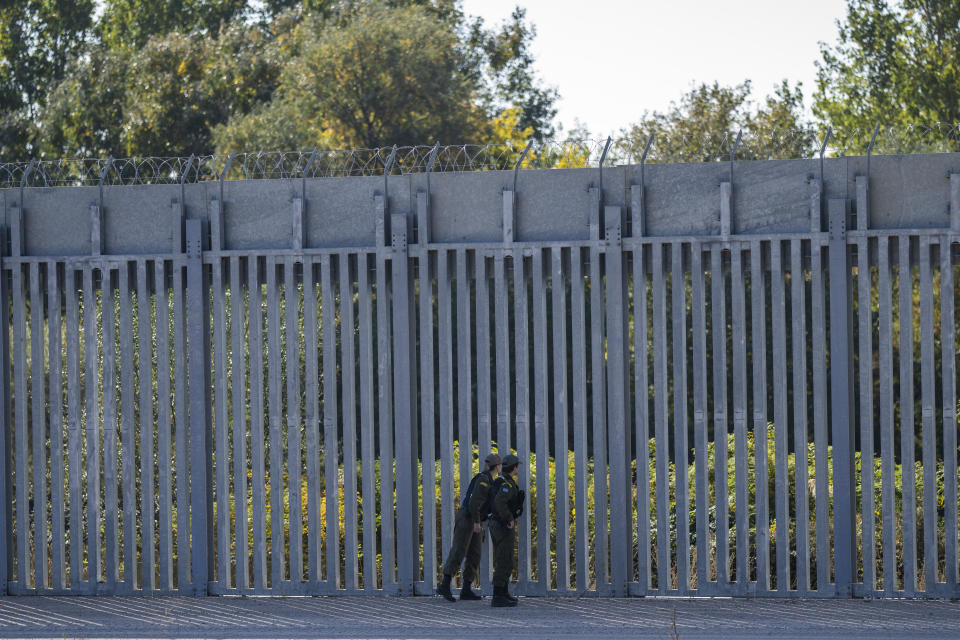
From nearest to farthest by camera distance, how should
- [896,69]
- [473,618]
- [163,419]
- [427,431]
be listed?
1. [473,618]
2. [427,431]
3. [163,419]
4. [896,69]

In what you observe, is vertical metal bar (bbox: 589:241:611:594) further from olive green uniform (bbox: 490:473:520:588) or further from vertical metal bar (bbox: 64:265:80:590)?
vertical metal bar (bbox: 64:265:80:590)

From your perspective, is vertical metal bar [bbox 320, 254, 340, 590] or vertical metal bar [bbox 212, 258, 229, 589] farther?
vertical metal bar [bbox 212, 258, 229, 589]

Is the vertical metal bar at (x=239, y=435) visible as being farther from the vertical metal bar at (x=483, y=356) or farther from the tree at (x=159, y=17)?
the tree at (x=159, y=17)

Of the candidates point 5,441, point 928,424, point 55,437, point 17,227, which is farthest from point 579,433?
point 17,227

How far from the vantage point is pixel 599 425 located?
10656mm

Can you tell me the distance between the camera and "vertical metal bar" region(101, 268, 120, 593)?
443 inches

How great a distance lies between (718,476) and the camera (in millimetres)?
10383

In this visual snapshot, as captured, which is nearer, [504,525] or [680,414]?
[504,525]

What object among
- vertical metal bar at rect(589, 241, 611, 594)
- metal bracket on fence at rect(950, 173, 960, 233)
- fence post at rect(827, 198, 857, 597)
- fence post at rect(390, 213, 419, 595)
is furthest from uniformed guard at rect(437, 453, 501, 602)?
metal bracket on fence at rect(950, 173, 960, 233)

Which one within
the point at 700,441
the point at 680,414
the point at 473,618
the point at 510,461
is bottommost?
the point at 473,618

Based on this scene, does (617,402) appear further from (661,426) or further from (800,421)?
(800,421)

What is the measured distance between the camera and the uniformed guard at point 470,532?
33.9 feet

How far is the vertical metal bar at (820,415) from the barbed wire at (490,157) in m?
1.13

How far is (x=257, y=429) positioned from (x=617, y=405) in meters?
3.01
